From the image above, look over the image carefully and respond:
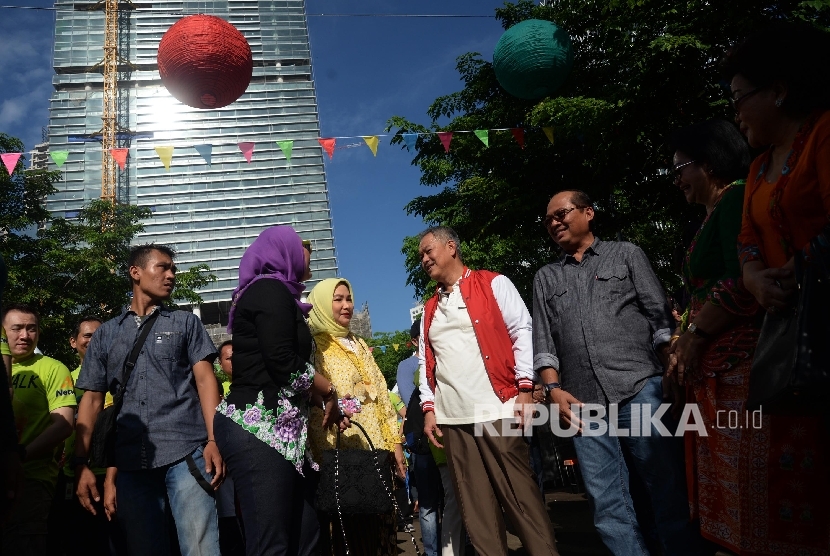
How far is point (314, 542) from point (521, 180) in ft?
40.7

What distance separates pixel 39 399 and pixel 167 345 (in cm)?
82

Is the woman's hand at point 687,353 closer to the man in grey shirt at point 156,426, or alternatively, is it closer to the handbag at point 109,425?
the man in grey shirt at point 156,426

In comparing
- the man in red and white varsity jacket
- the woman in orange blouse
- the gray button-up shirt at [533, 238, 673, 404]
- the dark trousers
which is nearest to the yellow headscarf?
the man in red and white varsity jacket

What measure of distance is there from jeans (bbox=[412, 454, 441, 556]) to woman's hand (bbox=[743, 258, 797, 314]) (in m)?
3.77

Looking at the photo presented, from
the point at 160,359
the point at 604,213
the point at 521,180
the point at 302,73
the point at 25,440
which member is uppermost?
the point at 302,73

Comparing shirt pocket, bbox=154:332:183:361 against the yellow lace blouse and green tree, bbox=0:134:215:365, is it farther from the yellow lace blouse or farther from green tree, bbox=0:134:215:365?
green tree, bbox=0:134:215:365

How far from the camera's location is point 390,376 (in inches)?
1531

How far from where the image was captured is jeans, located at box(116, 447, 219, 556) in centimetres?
310

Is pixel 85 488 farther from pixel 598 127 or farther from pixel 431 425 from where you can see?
pixel 598 127

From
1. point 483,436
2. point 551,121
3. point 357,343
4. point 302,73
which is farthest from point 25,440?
point 302,73

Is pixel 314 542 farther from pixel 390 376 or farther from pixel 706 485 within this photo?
pixel 390 376

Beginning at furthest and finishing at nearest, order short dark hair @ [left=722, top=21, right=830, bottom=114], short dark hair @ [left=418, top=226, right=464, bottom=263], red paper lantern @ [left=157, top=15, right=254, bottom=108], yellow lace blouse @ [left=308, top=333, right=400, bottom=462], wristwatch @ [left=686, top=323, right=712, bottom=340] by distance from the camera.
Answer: red paper lantern @ [left=157, top=15, right=254, bottom=108] → yellow lace blouse @ [left=308, top=333, right=400, bottom=462] → short dark hair @ [left=418, top=226, right=464, bottom=263] → wristwatch @ [left=686, top=323, right=712, bottom=340] → short dark hair @ [left=722, top=21, right=830, bottom=114]

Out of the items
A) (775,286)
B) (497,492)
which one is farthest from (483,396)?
(775,286)

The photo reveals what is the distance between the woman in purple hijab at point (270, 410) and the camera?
2.77 m
